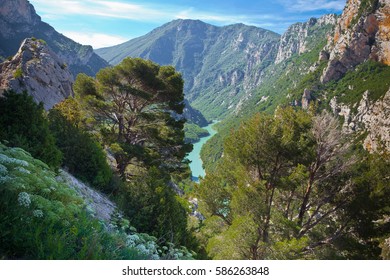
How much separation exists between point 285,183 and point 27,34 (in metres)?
127

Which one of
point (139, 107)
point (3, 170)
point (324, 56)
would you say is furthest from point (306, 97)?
point (3, 170)

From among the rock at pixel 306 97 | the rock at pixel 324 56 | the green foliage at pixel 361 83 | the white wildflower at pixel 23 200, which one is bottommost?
the white wildflower at pixel 23 200

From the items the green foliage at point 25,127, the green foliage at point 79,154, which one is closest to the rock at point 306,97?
the green foliage at point 79,154

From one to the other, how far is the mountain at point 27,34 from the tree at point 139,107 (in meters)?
67.6

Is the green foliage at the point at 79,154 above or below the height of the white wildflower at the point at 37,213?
below

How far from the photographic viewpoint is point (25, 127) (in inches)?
261

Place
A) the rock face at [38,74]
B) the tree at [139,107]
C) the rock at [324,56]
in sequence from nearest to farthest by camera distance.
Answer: the tree at [139,107]
the rock face at [38,74]
the rock at [324,56]

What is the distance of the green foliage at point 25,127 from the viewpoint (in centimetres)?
628

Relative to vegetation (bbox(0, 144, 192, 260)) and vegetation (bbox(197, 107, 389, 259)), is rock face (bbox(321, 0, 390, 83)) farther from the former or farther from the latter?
vegetation (bbox(0, 144, 192, 260))

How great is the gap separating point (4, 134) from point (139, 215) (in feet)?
11.8

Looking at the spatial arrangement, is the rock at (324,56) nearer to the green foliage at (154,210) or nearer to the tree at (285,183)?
the tree at (285,183)

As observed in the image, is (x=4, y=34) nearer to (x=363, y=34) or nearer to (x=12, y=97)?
(x=12, y=97)

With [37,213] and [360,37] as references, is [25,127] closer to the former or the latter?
[37,213]
